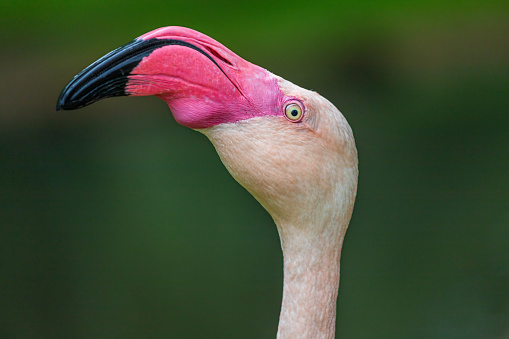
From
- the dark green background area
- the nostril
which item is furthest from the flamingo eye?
the dark green background area

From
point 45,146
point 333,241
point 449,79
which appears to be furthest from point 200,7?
point 333,241

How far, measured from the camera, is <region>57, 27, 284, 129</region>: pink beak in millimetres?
1215

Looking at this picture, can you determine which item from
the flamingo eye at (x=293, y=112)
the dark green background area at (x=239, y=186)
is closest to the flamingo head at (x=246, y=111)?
the flamingo eye at (x=293, y=112)

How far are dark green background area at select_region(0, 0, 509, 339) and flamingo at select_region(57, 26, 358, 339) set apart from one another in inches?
97.9

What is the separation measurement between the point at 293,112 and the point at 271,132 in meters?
0.07

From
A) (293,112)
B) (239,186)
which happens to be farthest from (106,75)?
(239,186)

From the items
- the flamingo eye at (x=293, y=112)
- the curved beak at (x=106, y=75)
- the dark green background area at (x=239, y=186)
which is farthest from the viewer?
the dark green background area at (x=239, y=186)

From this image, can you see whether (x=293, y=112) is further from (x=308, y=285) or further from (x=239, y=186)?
(x=239, y=186)

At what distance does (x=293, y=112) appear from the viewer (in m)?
1.32

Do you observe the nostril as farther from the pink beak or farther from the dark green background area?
the dark green background area

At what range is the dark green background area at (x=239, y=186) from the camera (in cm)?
408

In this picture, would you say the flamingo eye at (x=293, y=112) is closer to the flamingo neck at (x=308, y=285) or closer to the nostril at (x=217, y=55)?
the nostril at (x=217, y=55)

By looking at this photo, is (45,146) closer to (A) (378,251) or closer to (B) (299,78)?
(B) (299,78)

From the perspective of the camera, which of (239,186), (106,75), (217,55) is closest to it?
(106,75)
